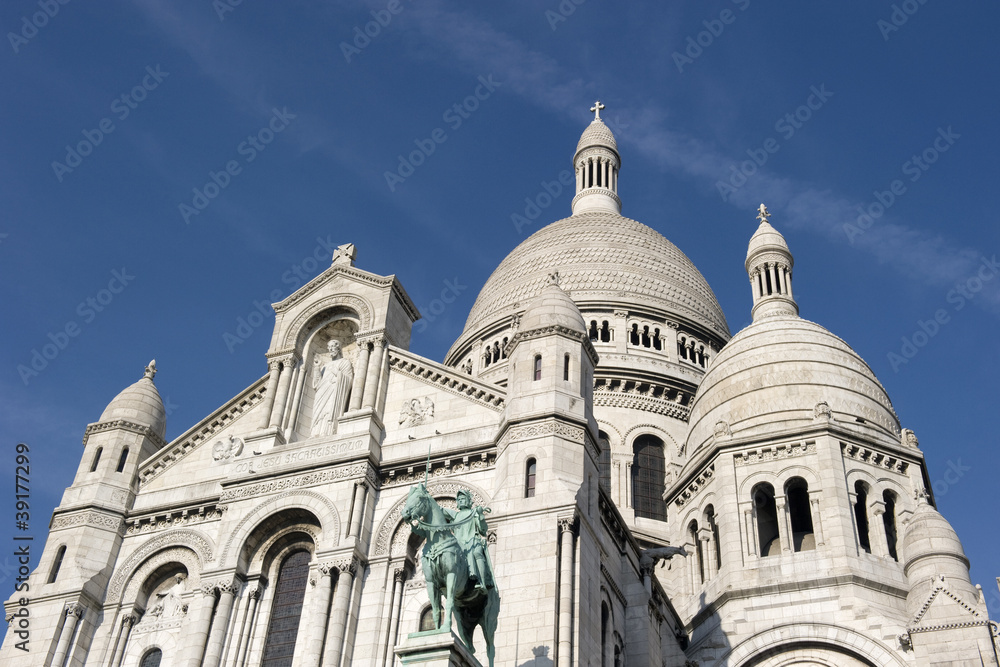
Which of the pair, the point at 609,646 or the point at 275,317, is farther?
the point at 275,317

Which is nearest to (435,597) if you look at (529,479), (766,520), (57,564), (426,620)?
(426,620)

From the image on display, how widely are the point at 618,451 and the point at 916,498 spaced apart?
12.9 m

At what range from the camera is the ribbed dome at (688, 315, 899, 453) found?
37.0 m

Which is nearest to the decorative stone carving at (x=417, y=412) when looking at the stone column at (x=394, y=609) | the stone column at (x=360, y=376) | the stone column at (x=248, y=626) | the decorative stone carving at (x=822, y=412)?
the stone column at (x=360, y=376)

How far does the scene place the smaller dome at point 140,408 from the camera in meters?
32.8

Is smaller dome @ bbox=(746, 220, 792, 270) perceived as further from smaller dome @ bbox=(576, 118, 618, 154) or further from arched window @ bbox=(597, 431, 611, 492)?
smaller dome @ bbox=(576, 118, 618, 154)

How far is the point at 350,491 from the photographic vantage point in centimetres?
2820

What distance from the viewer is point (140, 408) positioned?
33.1 metres

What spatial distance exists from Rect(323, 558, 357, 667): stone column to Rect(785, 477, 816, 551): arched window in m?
13.7

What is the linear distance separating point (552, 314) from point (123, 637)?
42.5 ft

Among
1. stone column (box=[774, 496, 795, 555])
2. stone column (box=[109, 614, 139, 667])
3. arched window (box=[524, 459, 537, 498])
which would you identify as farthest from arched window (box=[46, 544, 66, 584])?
stone column (box=[774, 496, 795, 555])

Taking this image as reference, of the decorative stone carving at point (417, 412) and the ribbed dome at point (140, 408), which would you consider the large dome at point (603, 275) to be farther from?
the decorative stone carving at point (417, 412)

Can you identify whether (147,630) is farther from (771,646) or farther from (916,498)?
(916,498)

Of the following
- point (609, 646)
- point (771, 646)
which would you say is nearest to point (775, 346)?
point (771, 646)
